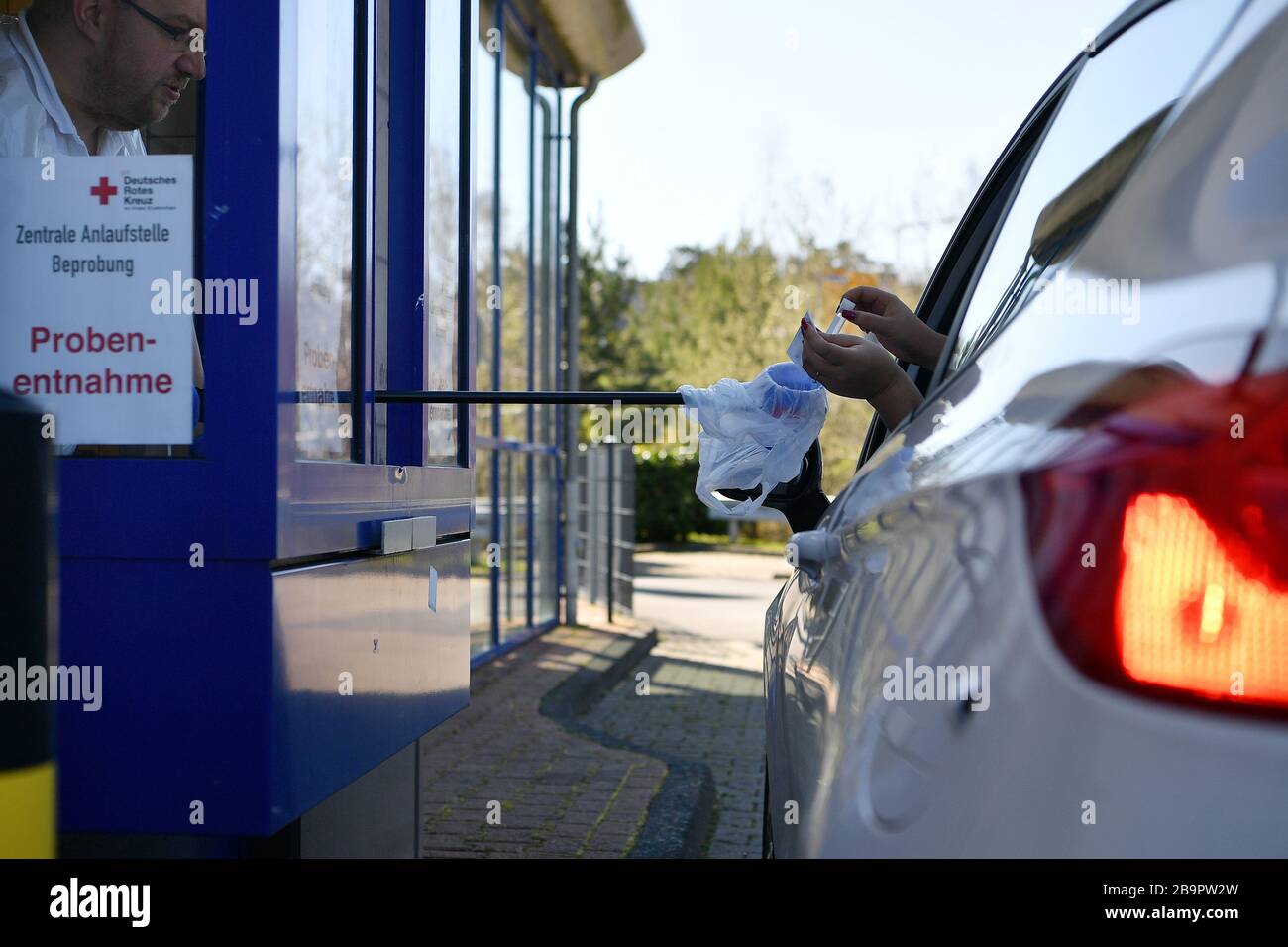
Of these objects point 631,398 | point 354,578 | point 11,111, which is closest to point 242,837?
point 354,578

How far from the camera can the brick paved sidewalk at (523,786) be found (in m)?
5.54

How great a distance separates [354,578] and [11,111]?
1.01 metres

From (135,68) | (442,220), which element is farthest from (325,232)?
(442,220)

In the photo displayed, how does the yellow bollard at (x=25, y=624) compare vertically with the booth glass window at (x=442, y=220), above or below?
below

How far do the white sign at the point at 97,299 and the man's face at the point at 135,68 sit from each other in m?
0.33

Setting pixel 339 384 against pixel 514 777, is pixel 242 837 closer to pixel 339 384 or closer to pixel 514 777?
pixel 339 384

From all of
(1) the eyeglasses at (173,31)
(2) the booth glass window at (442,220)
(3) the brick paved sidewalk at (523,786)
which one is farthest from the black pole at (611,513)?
(1) the eyeglasses at (173,31)

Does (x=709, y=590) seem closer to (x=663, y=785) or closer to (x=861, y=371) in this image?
(x=663, y=785)

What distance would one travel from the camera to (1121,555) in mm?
Result: 1189

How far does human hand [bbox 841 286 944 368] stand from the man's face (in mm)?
1313

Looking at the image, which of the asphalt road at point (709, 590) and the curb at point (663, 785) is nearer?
the curb at point (663, 785)

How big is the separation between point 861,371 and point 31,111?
4.86 ft

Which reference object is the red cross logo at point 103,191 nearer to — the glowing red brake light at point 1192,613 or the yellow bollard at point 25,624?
the yellow bollard at point 25,624

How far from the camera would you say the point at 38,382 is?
7.54ft
